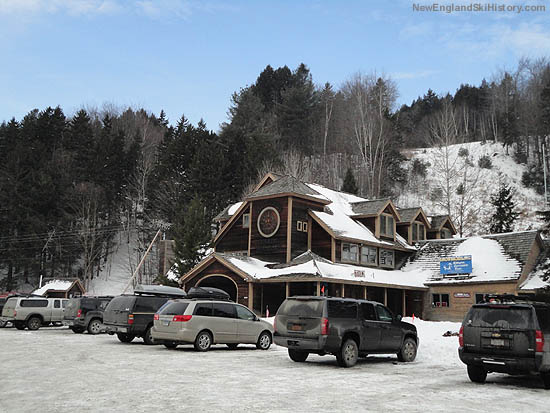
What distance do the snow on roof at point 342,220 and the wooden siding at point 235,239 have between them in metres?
→ 5.98

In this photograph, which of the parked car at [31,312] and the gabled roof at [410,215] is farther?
the gabled roof at [410,215]

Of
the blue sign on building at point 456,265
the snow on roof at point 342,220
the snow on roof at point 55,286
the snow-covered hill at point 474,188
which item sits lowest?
the snow on roof at point 55,286

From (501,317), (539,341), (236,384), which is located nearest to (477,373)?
(501,317)

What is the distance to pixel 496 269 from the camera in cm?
3575

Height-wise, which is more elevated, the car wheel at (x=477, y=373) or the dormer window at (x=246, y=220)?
the dormer window at (x=246, y=220)

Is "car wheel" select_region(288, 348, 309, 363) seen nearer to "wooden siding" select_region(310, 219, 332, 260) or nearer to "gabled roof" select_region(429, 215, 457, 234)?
"wooden siding" select_region(310, 219, 332, 260)

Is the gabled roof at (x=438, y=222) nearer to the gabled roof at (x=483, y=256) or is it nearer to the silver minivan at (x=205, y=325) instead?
the gabled roof at (x=483, y=256)

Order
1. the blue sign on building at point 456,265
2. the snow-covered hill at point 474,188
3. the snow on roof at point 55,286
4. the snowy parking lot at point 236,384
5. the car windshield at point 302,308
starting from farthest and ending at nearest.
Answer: the snow-covered hill at point 474,188 < the snow on roof at point 55,286 < the blue sign on building at point 456,265 < the car windshield at point 302,308 < the snowy parking lot at point 236,384

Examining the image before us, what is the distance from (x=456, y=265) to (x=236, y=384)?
2987cm

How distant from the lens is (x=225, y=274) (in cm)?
3359

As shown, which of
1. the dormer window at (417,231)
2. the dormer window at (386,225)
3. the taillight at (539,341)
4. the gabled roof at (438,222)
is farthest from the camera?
the gabled roof at (438,222)

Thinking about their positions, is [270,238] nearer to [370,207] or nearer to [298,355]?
[370,207]

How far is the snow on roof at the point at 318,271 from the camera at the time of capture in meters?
31.9

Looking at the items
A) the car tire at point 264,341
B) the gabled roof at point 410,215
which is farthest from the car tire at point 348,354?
the gabled roof at point 410,215
